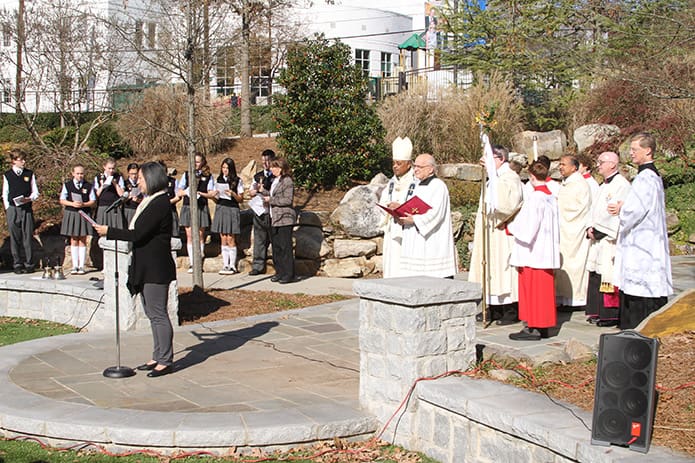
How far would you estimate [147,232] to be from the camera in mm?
7410

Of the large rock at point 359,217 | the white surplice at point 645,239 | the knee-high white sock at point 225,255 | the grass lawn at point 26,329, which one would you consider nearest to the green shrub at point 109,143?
the knee-high white sock at point 225,255

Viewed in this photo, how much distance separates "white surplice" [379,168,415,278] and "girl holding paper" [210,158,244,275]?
534cm

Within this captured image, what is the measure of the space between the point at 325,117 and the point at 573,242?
286 inches

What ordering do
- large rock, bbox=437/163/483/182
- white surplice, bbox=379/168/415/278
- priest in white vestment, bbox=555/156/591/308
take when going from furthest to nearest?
large rock, bbox=437/163/483/182, priest in white vestment, bbox=555/156/591/308, white surplice, bbox=379/168/415/278

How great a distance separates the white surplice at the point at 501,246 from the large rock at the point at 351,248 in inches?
215

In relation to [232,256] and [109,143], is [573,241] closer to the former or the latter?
[232,256]

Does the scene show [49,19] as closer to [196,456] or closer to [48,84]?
[48,84]

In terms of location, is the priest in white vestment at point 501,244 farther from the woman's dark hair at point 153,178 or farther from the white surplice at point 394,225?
the woman's dark hair at point 153,178

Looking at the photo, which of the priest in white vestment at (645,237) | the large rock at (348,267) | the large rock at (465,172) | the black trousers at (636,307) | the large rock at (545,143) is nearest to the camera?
the priest in white vestment at (645,237)

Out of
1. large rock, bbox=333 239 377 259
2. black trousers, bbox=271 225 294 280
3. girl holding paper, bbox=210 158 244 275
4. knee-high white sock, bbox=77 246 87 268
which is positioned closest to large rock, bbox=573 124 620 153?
large rock, bbox=333 239 377 259

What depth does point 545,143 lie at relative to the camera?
19.8m

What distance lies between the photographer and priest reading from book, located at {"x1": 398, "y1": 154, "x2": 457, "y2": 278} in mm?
8617

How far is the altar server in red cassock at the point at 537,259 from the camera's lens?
316 inches

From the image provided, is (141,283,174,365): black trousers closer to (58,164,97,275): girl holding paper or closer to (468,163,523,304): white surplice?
(468,163,523,304): white surplice
